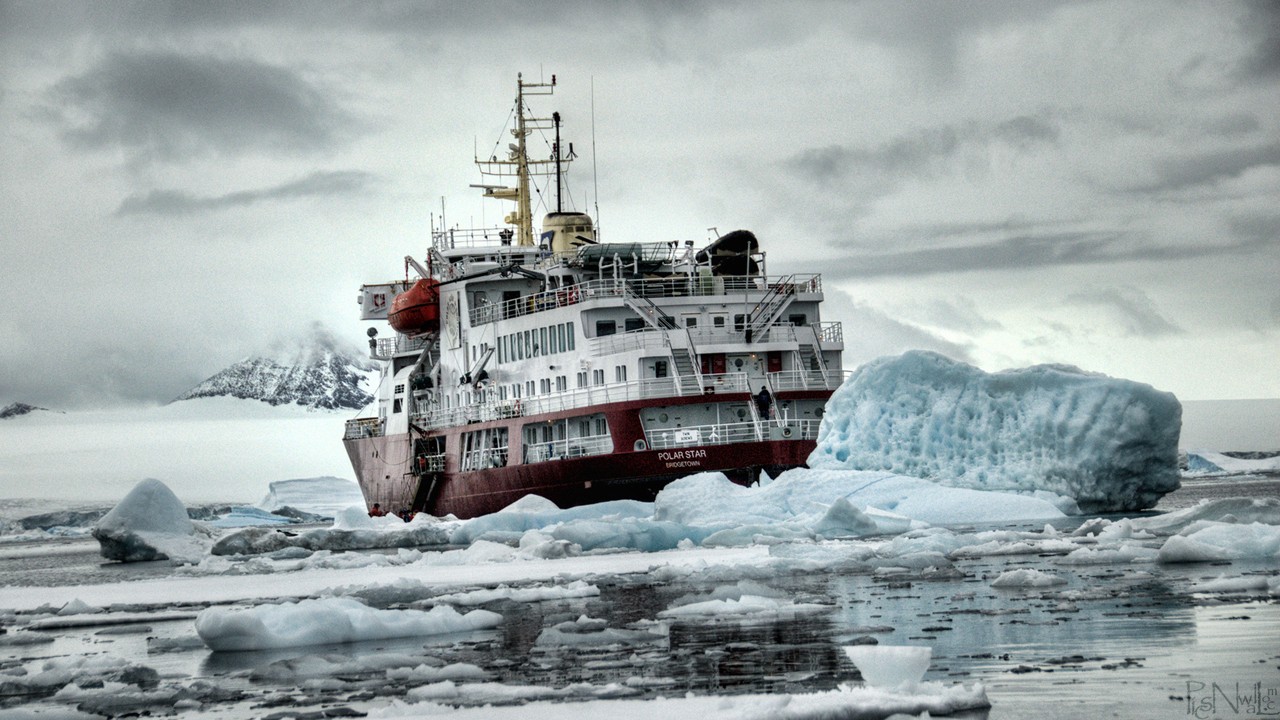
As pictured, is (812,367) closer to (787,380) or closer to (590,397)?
(787,380)

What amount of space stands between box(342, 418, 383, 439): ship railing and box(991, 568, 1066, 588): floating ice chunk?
1514 inches

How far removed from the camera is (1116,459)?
27.5m

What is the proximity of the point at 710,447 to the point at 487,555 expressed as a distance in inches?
450

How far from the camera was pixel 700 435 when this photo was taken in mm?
35906

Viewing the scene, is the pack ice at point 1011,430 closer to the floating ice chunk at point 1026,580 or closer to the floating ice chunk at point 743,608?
the floating ice chunk at point 1026,580

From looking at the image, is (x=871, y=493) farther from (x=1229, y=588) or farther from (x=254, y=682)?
(x=254, y=682)

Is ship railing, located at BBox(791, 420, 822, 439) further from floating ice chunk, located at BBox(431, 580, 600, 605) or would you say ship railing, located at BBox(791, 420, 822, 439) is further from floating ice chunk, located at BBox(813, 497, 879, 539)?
floating ice chunk, located at BBox(431, 580, 600, 605)

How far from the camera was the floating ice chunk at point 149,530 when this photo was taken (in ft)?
102

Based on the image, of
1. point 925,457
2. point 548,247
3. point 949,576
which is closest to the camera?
point 949,576

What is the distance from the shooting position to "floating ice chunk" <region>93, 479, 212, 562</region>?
30969 mm

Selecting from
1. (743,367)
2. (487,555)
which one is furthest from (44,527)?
(487,555)

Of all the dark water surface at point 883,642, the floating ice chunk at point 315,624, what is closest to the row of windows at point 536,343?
the dark water surface at point 883,642
